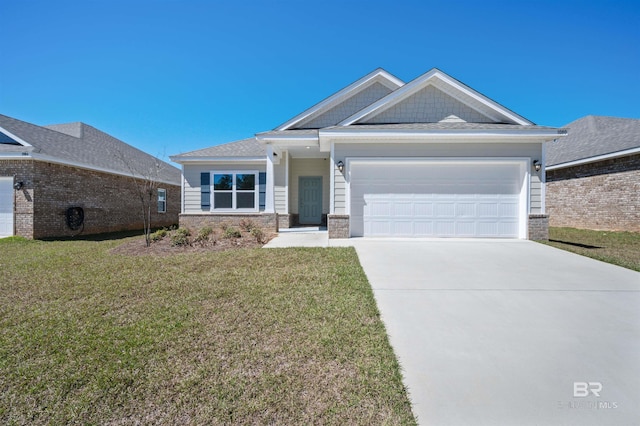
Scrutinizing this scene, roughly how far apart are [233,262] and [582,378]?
5.38 meters

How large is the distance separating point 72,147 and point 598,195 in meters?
23.9

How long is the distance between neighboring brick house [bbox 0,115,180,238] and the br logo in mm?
12763

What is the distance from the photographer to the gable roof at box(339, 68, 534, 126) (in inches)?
359

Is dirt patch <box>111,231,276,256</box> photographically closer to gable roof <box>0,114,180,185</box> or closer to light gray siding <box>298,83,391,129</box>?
gable roof <box>0,114,180,185</box>

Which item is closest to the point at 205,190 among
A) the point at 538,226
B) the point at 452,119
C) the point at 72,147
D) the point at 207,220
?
the point at 207,220

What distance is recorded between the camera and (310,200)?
13.4 meters

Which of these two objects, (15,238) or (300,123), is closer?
(15,238)

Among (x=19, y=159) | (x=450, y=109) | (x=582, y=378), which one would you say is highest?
(x=450, y=109)

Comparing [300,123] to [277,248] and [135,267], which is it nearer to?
[277,248]

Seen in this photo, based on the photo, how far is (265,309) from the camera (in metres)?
3.48

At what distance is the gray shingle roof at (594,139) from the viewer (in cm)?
1235

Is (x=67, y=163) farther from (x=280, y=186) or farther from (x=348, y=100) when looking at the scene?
(x=348, y=100)

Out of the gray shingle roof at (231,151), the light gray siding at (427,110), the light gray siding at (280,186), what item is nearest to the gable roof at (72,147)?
the gray shingle roof at (231,151)

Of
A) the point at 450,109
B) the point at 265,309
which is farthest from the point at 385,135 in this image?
the point at 265,309
